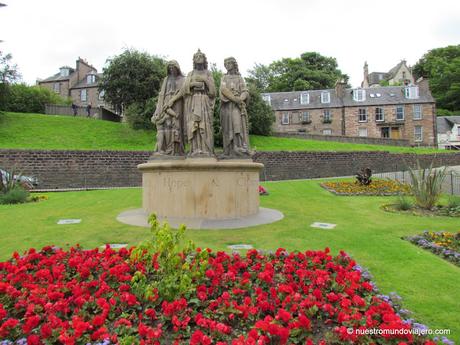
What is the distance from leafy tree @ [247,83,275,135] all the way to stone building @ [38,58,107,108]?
3486 centimetres

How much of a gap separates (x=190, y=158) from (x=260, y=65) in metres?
64.4

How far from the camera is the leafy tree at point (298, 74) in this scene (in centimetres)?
6166

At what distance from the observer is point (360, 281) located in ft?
12.3

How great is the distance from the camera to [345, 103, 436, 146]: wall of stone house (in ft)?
150

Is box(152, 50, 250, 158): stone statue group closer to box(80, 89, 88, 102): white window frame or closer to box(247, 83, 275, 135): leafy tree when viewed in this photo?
box(247, 83, 275, 135): leafy tree

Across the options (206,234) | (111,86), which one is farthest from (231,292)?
(111,86)

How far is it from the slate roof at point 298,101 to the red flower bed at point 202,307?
47.9 meters

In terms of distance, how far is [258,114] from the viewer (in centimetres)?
3500

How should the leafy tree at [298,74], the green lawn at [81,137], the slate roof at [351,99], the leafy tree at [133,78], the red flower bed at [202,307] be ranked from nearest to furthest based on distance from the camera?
the red flower bed at [202,307], the green lawn at [81,137], the leafy tree at [133,78], the slate roof at [351,99], the leafy tree at [298,74]

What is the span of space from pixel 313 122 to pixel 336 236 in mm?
45134

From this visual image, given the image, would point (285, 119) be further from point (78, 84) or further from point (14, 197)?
point (14, 197)

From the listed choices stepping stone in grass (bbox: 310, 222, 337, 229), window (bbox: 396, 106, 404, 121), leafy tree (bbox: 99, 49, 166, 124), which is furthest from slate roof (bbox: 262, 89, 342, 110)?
stepping stone in grass (bbox: 310, 222, 337, 229)

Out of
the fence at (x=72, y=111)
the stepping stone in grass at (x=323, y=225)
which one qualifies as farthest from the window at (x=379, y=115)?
the stepping stone in grass at (x=323, y=225)

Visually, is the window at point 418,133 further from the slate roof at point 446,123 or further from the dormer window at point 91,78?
the dormer window at point 91,78
